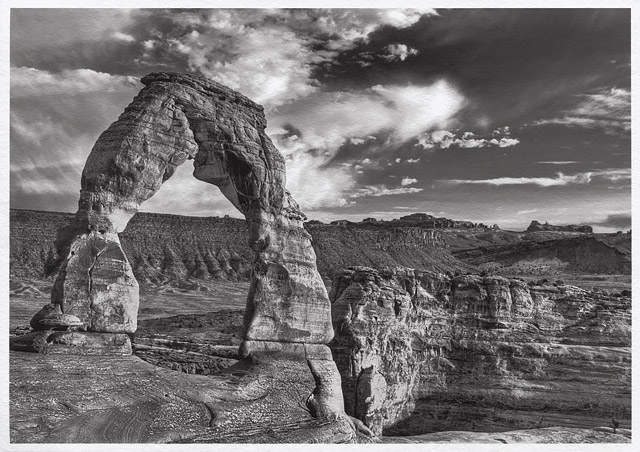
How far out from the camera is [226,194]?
17141 millimetres

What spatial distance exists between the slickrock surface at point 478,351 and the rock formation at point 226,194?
22.2ft

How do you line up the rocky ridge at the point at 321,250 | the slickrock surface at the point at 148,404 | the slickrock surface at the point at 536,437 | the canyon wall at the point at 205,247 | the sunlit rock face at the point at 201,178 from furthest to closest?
the canyon wall at the point at 205,247 → the rocky ridge at the point at 321,250 → the slickrock surface at the point at 536,437 → the sunlit rock face at the point at 201,178 → the slickrock surface at the point at 148,404

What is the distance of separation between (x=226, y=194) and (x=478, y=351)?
547 inches

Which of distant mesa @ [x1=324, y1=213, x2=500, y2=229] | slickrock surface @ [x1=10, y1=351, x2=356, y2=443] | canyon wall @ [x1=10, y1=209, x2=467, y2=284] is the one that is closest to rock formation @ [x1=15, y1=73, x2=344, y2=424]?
slickrock surface @ [x1=10, y1=351, x2=356, y2=443]

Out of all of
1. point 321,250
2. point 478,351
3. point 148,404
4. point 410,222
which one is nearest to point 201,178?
point 148,404

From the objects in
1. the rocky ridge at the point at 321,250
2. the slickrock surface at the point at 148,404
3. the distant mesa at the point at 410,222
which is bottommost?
the slickrock surface at the point at 148,404

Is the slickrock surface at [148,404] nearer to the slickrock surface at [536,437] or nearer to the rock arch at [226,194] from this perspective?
the rock arch at [226,194]

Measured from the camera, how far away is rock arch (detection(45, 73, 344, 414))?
14.0 m

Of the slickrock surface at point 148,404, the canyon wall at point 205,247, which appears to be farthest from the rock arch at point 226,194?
the canyon wall at point 205,247

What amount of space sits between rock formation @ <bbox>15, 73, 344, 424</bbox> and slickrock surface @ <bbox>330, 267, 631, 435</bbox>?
6.78m

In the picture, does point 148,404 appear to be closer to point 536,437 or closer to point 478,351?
point 536,437

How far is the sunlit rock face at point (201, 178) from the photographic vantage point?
45.9ft

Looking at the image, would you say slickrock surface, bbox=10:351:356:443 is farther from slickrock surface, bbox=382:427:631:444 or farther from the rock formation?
slickrock surface, bbox=382:427:631:444
